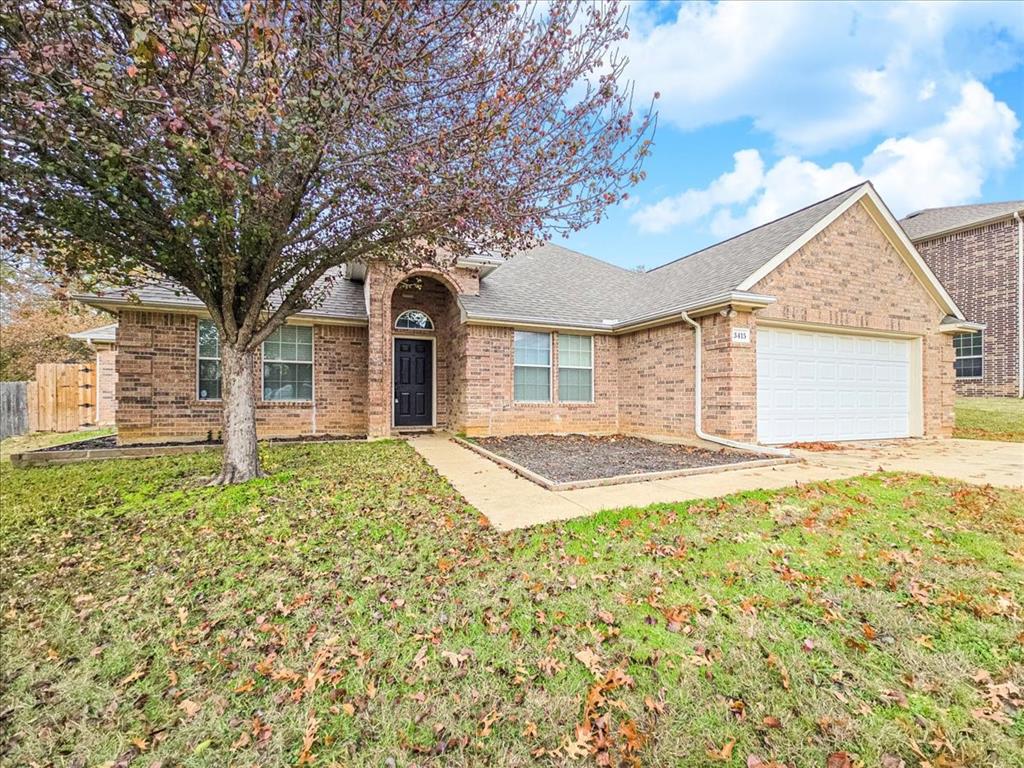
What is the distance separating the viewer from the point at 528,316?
37.3ft

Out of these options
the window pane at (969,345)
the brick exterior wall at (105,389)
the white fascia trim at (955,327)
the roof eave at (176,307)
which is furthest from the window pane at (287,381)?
the window pane at (969,345)

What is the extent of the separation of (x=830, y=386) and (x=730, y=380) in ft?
11.1

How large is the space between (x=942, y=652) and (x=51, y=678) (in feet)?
16.6

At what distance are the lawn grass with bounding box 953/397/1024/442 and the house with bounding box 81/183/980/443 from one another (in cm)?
117

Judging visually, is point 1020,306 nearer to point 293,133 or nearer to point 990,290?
point 990,290

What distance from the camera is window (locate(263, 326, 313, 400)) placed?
1102cm

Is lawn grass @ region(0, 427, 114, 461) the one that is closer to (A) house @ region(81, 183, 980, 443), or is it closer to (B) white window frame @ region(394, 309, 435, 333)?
(A) house @ region(81, 183, 980, 443)

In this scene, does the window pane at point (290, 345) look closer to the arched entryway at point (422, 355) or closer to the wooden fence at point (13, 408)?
the arched entryway at point (422, 355)

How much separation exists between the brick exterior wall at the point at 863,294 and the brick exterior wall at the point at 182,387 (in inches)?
393

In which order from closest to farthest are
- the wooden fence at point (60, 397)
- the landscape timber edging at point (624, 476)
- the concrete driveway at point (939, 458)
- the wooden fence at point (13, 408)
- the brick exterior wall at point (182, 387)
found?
1. the landscape timber edging at point (624, 476)
2. the concrete driveway at point (939, 458)
3. the brick exterior wall at point (182, 387)
4. the wooden fence at point (13, 408)
5. the wooden fence at point (60, 397)

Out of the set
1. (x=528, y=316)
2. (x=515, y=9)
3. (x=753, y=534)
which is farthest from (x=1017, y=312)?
(x=515, y=9)

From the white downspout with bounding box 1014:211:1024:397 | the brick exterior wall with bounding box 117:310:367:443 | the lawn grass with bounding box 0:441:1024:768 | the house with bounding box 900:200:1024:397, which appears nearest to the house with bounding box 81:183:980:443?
the brick exterior wall with bounding box 117:310:367:443

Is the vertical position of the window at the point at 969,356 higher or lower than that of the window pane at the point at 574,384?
higher

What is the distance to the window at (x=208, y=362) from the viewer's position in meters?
10.5
